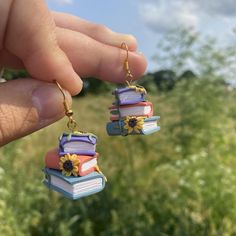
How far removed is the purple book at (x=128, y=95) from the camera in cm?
161

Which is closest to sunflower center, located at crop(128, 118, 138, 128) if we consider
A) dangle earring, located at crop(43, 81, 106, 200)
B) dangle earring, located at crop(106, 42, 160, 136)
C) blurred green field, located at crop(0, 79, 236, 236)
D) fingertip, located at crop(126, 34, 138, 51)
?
dangle earring, located at crop(106, 42, 160, 136)

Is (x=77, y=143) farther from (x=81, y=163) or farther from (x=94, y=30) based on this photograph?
(x=94, y=30)

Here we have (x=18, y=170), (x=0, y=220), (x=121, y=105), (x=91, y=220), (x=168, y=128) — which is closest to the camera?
(x=121, y=105)

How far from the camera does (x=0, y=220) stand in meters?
3.24

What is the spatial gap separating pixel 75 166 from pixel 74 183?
0.14 ft

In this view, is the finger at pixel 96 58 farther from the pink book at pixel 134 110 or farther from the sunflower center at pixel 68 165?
the sunflower center at pixel 68 165

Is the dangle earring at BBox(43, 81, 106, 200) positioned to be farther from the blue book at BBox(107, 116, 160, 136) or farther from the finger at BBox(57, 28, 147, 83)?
the finger at BBox(57, 28, 147, 83)

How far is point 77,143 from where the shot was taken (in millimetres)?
1436

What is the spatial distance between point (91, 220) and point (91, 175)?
8.60ft

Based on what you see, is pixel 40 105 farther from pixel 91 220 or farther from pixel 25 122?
pixel 91 220

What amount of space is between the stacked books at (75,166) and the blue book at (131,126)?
16 cm

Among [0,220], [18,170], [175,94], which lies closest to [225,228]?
[0,220]

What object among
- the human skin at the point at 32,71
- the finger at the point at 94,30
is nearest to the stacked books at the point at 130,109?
the human skin at the point at 32,71

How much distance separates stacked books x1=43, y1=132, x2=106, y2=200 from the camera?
141 cm
